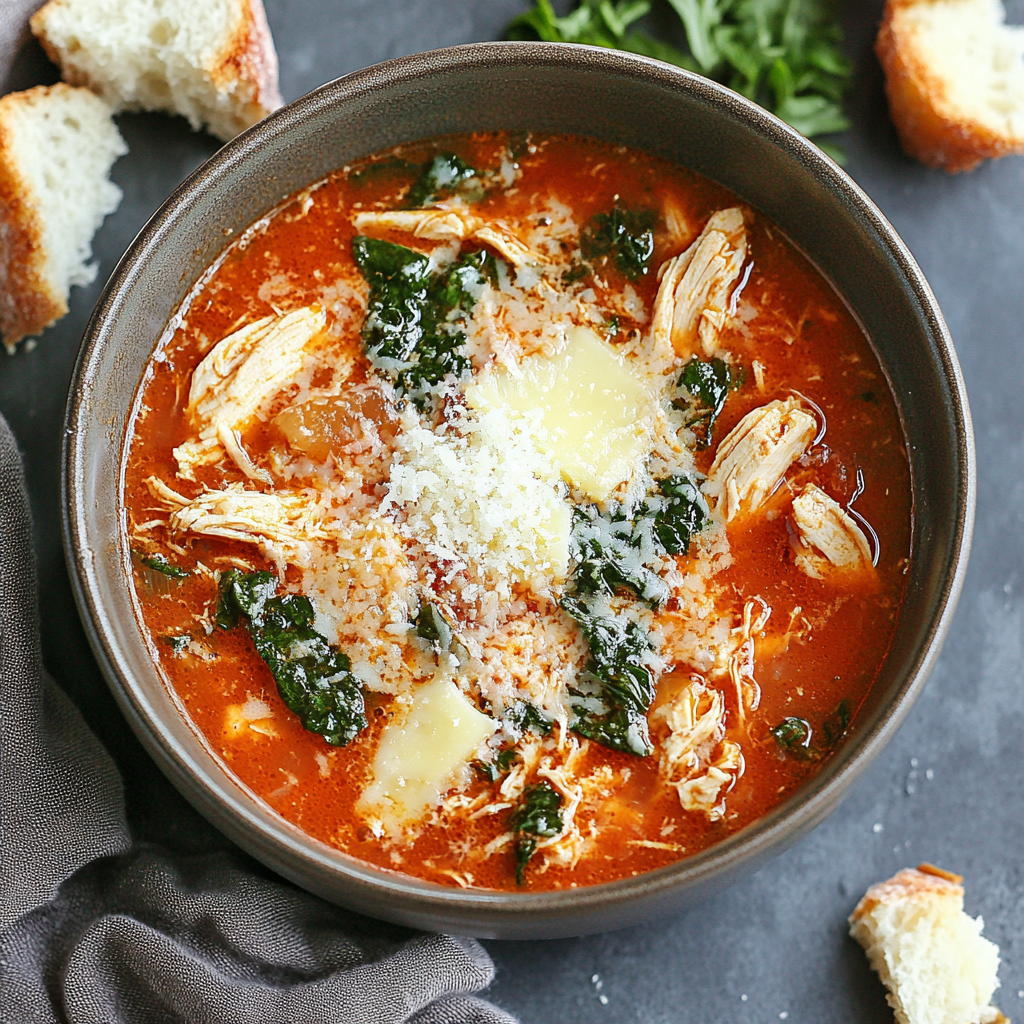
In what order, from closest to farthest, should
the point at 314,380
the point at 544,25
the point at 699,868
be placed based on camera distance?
the point at 699,868 < the point at 314,380 < the point at 544,25

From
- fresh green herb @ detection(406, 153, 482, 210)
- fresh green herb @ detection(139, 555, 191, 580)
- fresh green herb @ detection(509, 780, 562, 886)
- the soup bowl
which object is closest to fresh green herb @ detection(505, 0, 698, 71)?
the soup bowl

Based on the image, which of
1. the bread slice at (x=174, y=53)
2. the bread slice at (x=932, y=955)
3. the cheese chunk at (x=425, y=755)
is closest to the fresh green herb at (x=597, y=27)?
the bread slice at (x=174, y=53)

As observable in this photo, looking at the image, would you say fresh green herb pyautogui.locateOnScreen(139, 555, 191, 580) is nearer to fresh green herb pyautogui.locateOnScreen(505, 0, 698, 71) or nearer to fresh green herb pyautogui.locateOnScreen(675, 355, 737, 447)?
fresh green herb pyautogui.locateOnScreen(675, 355, 737, 447)

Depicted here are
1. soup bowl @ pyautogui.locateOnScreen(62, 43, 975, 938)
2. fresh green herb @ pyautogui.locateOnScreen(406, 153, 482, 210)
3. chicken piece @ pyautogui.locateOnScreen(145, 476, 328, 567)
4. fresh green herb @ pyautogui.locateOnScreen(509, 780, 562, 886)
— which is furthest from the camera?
fresh green herb @ pyautogui.locateOnScreen(406, 153, 482, 210)

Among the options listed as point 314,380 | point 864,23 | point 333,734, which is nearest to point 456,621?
point 333,734

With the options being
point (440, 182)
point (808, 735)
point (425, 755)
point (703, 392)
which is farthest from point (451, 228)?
point (808, 735)

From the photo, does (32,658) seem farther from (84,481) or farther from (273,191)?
(273,191)

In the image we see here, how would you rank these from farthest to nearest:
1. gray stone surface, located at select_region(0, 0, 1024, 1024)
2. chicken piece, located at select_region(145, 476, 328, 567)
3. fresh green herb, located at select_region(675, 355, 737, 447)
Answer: gray stone surface, located at select_region(0, 0, 1024, 1024)
fresh green herb, located at select_region(675, 355, 737, 447)
chicken piece, located at select_region(145, 476, 328, 567)
